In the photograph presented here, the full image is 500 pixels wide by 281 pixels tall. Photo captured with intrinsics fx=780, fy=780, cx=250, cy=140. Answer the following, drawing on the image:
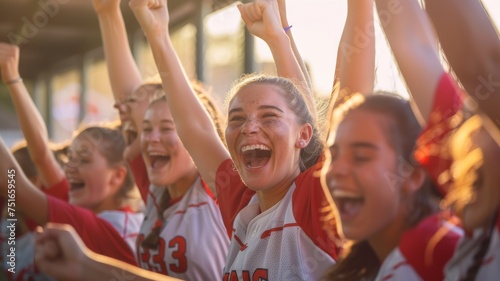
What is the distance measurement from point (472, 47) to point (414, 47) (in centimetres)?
27

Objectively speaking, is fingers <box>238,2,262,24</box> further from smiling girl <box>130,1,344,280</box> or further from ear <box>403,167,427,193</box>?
ear <box>403,167,427,193</box>

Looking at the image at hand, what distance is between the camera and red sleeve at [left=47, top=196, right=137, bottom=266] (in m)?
2.28

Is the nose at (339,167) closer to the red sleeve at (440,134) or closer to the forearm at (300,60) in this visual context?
the red sleeve at (440,134)

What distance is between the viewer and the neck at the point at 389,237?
106cm

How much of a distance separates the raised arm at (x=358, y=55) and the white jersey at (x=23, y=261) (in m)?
1.47

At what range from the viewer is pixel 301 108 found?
1674 mm

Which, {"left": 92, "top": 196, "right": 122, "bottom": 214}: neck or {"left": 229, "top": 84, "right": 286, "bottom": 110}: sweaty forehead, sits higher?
{"left": 229, "top": 84, "right": 286, "bottom": 110}: sweaty forehead

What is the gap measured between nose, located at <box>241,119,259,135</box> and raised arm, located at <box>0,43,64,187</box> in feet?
4.21

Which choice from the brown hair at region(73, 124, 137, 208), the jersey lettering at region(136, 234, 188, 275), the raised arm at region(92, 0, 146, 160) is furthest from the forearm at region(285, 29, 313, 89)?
the brown hair at region(73, 124, 137, 208)

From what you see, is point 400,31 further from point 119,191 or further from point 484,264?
point 119,191

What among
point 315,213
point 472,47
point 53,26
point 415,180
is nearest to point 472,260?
point 415,180

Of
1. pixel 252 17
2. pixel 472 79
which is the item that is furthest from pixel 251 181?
pixel 472 79

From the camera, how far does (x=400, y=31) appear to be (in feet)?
4.07

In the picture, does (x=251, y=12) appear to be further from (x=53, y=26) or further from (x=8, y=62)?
(x=53, y=26)
